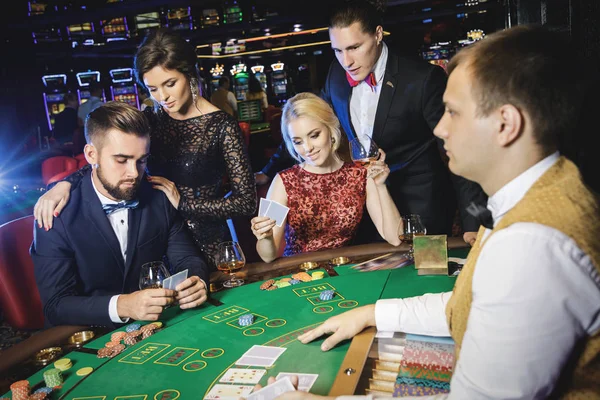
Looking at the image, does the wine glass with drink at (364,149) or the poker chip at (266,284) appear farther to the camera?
the wine glass with drink at (364,149)

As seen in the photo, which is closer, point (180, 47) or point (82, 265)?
point (82, 265)

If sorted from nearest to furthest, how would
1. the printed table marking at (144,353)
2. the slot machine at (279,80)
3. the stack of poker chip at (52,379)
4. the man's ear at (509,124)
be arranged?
1. the man's ear at (509,124)
2. the stack of poker chip at (52,379)
3. the printed table marking at (144,353)
4. the slot machine at (279,80)

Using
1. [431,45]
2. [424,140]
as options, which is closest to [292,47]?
[431,45]

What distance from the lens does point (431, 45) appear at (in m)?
19.8

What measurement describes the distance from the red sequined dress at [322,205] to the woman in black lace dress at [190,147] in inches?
10.5

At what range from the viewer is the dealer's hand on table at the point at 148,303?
171 cm

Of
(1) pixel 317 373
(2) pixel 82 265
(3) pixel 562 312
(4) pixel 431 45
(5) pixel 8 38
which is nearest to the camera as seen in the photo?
(3) pixel 562 312

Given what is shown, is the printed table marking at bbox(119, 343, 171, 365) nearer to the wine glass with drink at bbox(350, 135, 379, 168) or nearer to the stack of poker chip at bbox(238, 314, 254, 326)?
the stack of poker chip at bbox(238, 314, 254, 326)

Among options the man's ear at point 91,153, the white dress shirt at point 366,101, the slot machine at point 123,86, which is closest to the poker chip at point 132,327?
the man's ear at point 91,153

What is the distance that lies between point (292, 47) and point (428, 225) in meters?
15.5

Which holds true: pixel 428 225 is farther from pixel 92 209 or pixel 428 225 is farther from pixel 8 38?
pixel 8 38

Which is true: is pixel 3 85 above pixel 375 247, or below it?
above

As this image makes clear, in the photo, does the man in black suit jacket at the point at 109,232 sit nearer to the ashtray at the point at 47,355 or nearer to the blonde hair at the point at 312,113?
the ashtray at the point at 47,355

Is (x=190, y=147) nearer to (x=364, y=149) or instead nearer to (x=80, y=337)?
(x=364, y=149)
